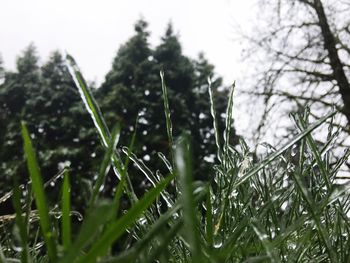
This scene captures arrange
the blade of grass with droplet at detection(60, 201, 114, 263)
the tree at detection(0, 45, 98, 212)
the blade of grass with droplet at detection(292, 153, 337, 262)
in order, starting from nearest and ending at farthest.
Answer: the blade of grass with droplet at detection(60, 201, 114, 263)
the blade of grass with droplet at detection(292, 153, 337, 262)
the tree at detection(0, 45, 98, 212)

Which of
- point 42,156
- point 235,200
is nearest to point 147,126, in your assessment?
point 42,156

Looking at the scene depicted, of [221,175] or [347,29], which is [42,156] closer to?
[347,29]

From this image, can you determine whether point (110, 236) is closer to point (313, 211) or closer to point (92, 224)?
point (92, 224)

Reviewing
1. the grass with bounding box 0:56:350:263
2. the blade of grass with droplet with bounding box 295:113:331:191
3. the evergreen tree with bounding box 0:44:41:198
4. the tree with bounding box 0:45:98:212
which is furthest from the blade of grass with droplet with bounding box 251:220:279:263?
the evergreen tree with bounding box 0:44:41:198

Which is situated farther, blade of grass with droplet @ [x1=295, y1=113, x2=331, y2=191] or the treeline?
the treeline

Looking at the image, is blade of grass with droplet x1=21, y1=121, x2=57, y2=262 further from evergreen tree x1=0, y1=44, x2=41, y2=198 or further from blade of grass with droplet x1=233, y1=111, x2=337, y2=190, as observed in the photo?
evergreen tree x1=0, y1=44, x2=41, y2=198

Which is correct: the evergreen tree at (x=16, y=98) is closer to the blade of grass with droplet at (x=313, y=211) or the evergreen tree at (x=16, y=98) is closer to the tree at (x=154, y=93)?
the tree at (x=154, y=93)

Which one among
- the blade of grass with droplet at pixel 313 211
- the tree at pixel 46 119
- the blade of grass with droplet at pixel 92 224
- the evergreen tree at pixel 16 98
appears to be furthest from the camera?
the evergreen tree at pixel 16 98

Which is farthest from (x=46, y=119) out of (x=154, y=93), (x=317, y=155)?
(x=317, y=155)

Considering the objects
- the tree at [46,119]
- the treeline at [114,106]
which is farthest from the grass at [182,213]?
the tree at [46,119]
